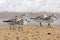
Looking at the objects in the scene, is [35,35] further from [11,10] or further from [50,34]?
[11,10]

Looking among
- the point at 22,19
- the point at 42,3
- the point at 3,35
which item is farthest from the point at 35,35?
the point at 42,3

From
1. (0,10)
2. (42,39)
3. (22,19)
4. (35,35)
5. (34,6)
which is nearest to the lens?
(42,39)

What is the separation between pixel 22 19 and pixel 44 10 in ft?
23.7

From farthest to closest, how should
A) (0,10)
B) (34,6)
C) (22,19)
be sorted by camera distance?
(34,6) → (0,10) → (22,19)

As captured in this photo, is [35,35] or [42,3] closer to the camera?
[35,35]

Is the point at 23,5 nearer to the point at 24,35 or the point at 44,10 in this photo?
the point at 44,10

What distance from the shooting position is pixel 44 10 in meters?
21.3

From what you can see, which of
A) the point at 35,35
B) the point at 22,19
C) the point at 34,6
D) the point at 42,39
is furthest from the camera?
the point at 34,6

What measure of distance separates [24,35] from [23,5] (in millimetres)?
10735

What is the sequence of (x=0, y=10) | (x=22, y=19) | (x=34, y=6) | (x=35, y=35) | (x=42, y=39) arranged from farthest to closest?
(x=34, y=6) → (x=0, y=10) → (x=22, y=19) → (x=35, y=35) → (x=42, y=39)

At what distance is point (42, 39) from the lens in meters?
11.0

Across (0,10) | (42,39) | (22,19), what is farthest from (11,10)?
(42,39)

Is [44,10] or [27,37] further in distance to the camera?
[44,10]

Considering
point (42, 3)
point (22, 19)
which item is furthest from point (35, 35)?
point (42, 3)
